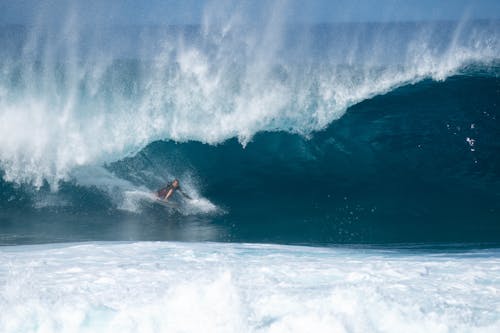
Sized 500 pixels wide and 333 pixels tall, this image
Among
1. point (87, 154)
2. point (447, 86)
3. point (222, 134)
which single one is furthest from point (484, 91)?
point (87, 154)

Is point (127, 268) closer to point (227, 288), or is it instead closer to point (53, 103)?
point (227, 288)

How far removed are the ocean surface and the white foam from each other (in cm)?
2

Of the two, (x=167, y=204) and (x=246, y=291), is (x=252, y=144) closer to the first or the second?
(x=167, y=204)

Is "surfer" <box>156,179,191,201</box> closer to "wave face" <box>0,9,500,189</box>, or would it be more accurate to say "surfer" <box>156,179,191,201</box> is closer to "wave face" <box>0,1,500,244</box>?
"wave face" <box>0,1,500,244</box>

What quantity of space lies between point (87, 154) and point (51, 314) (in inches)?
268

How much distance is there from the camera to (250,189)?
9.91 meters

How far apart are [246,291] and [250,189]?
5.13 metres

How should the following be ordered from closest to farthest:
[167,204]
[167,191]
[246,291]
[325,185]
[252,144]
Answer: [246,291] → [167,204] → [167,191] → [325,185] → [252,144]

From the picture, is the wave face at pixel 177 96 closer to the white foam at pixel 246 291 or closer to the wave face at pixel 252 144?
the wave face at pixel 252 144

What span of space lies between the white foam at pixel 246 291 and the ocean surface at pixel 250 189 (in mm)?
24

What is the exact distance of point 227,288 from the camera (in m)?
4.77

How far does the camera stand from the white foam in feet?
14.0

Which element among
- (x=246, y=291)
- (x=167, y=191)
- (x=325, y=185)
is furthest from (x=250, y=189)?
(x=246, y=291)

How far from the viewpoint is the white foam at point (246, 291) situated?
4.27 meters
